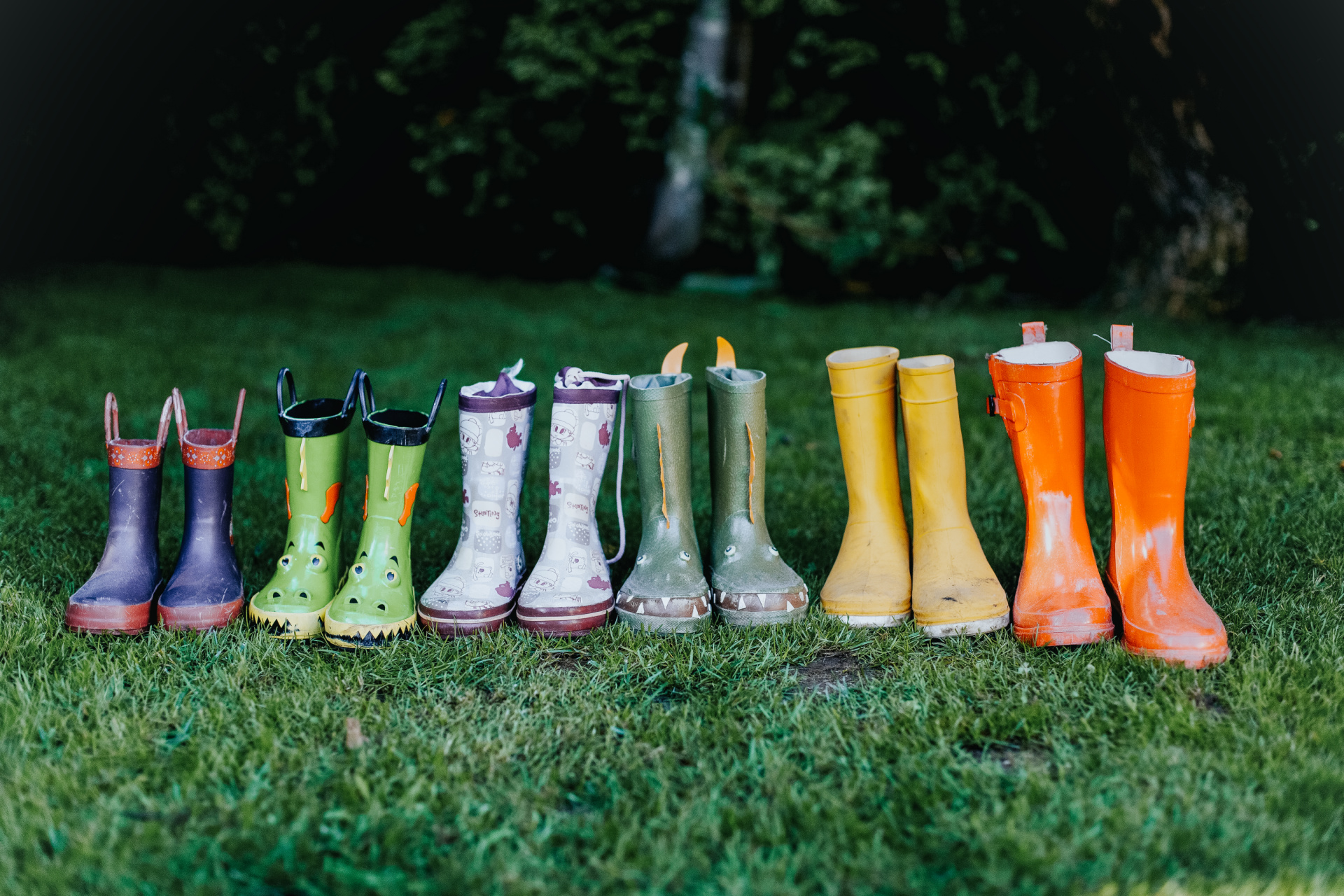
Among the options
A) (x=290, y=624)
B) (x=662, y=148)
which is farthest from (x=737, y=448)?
(x=662, y=148)

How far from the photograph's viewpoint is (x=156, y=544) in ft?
7.31

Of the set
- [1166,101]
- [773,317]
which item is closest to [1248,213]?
[1166,101]

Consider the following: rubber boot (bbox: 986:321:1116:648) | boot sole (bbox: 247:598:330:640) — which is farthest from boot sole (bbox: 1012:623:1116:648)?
boot sole (bbox: 247:598:330:640)

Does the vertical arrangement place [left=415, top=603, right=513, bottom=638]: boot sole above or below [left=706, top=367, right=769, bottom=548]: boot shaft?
below

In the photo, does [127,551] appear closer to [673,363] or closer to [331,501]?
[331,501]

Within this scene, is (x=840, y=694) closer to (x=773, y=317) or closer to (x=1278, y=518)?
(x=1278, y=518)

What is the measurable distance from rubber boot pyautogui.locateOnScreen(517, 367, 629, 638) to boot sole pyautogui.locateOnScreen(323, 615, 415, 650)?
0.29 meters

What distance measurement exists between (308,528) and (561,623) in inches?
24.2

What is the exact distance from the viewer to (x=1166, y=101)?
537 cm

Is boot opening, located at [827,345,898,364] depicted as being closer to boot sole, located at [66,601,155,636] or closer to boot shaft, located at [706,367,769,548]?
boot shaft, located at [706,367,769,548]

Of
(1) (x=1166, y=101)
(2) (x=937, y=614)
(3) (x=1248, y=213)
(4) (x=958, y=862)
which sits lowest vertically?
(4) (x=958, y=862)

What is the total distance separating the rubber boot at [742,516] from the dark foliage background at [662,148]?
14.0ft

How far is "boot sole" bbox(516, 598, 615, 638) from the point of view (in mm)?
2100

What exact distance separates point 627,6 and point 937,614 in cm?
657
